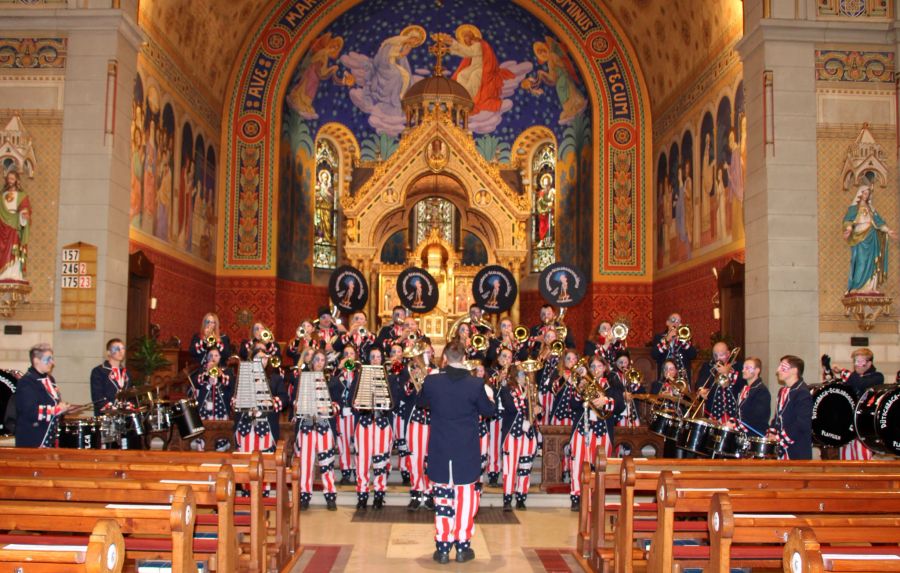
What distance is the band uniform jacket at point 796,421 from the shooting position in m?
8.16

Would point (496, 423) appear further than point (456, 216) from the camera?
No

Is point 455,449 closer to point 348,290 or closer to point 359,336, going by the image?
point 359,336

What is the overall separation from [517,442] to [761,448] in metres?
2.98

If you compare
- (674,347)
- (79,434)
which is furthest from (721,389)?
(79,434)

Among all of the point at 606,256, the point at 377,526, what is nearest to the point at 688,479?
the point at 377,526

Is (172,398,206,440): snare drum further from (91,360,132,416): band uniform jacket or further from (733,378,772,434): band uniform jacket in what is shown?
(733,378,772,434): band uniform jacket

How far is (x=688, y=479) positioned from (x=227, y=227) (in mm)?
15866

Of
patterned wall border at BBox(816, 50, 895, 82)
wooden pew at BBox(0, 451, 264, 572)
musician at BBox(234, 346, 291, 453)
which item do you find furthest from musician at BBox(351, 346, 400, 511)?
patterned wall border at BBox(816, 50, 895, 82)

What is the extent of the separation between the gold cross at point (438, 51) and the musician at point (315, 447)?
13.6 meters

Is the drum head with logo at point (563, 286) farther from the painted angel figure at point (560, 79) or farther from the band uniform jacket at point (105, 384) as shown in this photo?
the painted angel figure at point (560, 79)

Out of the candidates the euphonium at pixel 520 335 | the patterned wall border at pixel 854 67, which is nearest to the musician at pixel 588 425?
the euphonium at pixel 520 335

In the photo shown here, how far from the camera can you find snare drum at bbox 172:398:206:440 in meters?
9.52

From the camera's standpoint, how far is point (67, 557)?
10.8 feet

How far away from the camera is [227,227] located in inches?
791
